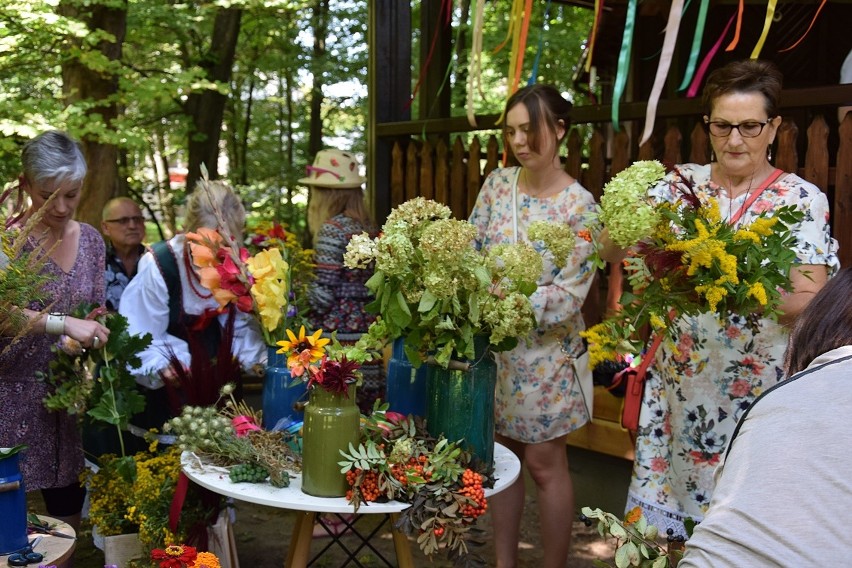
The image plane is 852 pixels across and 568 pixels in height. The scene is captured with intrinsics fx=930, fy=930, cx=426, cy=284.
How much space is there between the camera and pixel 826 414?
1.46 metres

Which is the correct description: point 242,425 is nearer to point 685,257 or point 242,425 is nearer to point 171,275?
point 171,275

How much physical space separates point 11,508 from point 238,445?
571 millimetres

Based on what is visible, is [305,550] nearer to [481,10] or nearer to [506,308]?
[506,308]

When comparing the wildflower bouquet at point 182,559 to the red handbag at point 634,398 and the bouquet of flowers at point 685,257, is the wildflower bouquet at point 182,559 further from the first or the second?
the red handbag at point 634,398

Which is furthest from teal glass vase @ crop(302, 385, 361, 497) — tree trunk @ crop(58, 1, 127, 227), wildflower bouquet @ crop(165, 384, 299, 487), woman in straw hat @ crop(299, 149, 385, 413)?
tree trunk @ crop(58, 1, 127, 227)

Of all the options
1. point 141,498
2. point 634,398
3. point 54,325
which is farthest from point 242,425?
point 634,398

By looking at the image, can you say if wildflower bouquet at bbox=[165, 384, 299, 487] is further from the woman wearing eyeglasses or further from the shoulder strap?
the woman wearing eyeglasses

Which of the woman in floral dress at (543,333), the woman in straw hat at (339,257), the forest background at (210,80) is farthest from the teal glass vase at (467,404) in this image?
the forest background at (210,80)

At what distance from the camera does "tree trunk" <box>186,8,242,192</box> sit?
9.23m

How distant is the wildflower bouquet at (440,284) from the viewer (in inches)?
91.6

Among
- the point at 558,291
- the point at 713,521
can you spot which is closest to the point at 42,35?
the point at 558,291

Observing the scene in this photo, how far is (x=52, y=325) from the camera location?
9.81ft

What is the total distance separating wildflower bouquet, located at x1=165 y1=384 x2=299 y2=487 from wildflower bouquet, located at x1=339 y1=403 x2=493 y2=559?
25 centimetres

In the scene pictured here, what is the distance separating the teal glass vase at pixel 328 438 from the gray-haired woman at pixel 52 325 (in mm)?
1065
